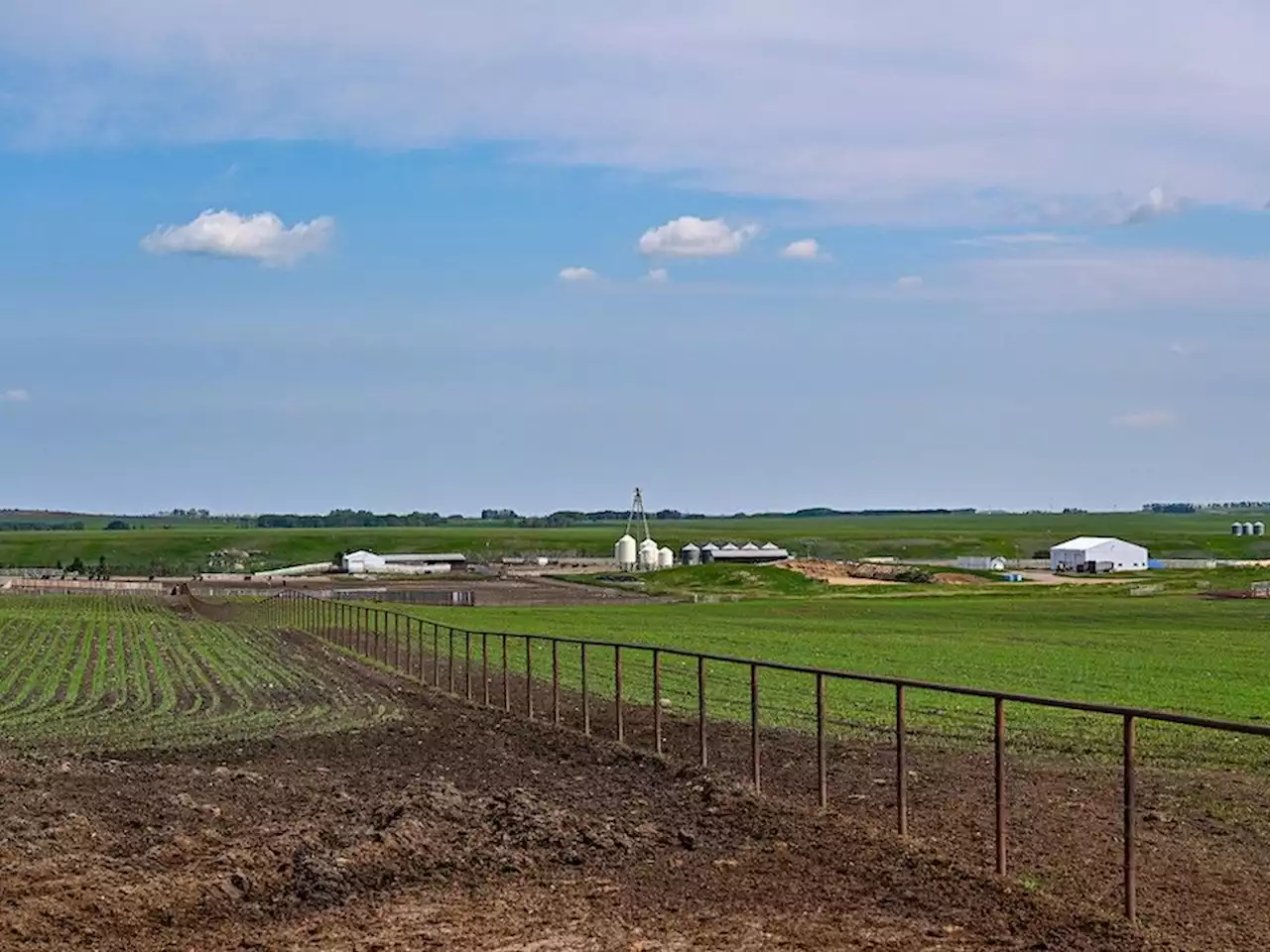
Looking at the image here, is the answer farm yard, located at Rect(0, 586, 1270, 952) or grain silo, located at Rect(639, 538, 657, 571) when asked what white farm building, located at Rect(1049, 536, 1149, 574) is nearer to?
grain silo, located at Rect(639, 538, 657, 571)

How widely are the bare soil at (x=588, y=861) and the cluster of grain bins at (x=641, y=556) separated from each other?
14120cm

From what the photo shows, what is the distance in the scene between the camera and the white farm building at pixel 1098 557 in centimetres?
14938

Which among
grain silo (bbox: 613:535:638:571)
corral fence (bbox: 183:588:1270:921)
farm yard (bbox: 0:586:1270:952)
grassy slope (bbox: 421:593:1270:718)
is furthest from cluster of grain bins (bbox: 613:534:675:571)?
farm yard (bbox: 0:586:1270:952)

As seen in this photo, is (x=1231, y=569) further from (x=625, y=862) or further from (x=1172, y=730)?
(x=625, y=862)

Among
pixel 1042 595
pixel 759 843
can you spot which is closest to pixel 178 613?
pixel 1042 595

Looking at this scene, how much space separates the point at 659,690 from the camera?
21.0 meters

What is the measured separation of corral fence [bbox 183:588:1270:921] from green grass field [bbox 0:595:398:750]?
170cm

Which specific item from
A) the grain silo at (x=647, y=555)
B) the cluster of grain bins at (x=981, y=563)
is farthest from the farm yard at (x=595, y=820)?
the cluster of grain bins at (x=981, y=563)

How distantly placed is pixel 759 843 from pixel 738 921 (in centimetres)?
258

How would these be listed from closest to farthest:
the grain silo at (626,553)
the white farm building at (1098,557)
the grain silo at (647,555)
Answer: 1. the white farm building at (1098,557)
2. the grain silo at (647,555)
3. the grain silo at (626,553)

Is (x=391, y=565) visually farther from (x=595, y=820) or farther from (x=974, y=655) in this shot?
(x=595, y=820)

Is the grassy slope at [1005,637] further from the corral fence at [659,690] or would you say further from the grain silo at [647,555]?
the grain silo at [647,555]

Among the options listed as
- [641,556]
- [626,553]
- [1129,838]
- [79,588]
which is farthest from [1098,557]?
[1129,838]

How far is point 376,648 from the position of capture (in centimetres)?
4181
